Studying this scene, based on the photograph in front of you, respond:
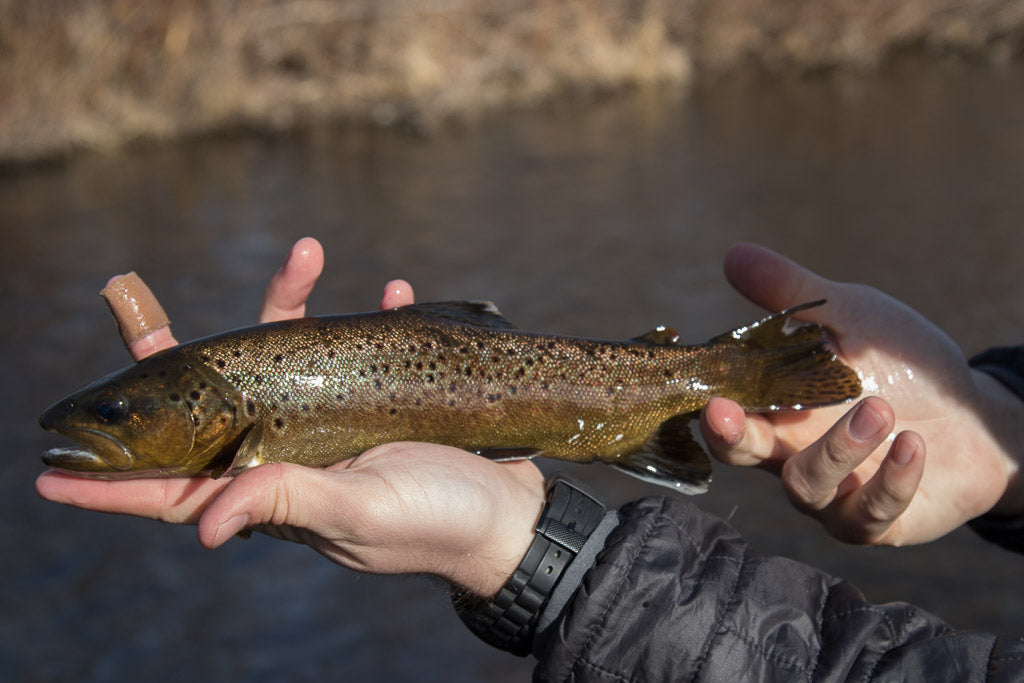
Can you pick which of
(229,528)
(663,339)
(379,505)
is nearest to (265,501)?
(229,528)

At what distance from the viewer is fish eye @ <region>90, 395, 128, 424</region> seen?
11.9 feet

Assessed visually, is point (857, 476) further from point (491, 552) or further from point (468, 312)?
point (468, 312)

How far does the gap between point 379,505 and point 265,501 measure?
355 millimetres

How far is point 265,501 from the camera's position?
2.96 metres

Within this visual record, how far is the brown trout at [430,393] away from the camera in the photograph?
3643 mm

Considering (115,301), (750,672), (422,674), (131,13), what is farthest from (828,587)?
(131,13)

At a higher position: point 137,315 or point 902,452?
point 137,315

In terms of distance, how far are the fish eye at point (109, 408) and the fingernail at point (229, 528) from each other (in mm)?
887

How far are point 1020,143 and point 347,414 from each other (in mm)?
16133

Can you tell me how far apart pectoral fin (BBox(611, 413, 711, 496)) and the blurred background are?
0.93m

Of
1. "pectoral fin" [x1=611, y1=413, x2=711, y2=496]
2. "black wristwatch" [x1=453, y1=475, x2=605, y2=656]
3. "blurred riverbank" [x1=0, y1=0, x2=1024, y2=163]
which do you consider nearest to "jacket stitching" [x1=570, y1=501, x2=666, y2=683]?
"black wristwatch" [x1=453, y1=475, x2=605, y2=656]

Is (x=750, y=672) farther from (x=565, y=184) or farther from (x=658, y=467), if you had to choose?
(x=565, y=184)

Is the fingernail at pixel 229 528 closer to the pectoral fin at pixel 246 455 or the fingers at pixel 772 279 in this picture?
the pectoral fin at pixel 246 455

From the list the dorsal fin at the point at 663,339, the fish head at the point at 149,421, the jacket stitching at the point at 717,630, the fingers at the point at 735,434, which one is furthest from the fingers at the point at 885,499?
the fish head at the point at 149,421
